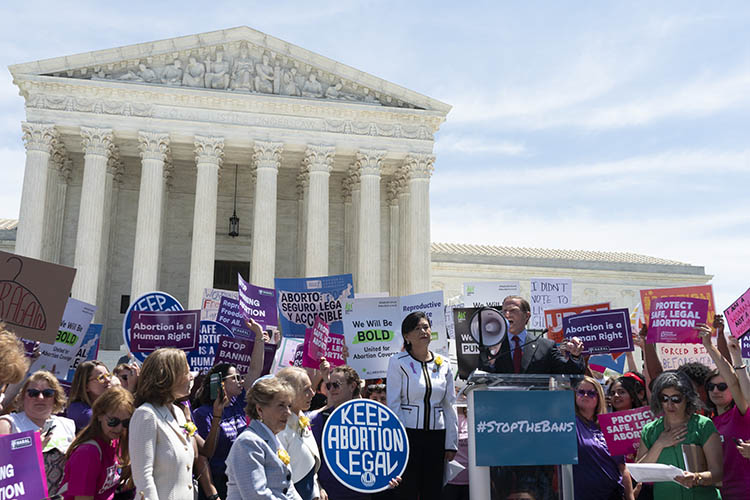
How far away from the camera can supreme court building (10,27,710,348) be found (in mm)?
29938

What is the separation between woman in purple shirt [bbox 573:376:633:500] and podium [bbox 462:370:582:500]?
1.82 meters

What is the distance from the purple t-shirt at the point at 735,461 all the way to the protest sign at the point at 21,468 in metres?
5.63

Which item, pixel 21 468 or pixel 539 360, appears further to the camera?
pixel 539 360

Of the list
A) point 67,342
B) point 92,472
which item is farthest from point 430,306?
point 92,472

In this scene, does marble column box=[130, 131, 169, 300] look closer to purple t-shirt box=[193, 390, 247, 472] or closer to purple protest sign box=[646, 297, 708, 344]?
purple protest sign box=[646, 297, 708, 344]

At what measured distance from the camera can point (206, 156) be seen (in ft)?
102

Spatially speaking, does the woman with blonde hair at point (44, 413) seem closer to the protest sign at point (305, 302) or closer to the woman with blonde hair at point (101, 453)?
the woman with blonde hair at point (101, 453)

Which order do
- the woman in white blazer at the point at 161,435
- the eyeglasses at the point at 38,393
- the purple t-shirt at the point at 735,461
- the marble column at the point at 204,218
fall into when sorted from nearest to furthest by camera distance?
the woman in white blazer at the point at 161,435 < the eyeglasses at the point at 38,393 < the purple t-shirt at the point at 735,461 < the marble column at the point at 204,218

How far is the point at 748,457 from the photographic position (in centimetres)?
593

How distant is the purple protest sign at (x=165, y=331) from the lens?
1182cm

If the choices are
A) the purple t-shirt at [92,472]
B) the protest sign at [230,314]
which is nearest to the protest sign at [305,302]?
the protest sign at [230,314]

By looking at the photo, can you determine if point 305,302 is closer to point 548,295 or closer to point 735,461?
point 548,295

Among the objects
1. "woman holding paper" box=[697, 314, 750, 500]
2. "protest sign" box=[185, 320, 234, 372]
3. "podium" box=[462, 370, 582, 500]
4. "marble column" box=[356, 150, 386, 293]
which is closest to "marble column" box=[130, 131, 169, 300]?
"marble column" box=[356, 150, 386, 293]

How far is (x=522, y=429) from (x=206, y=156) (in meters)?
27.8
